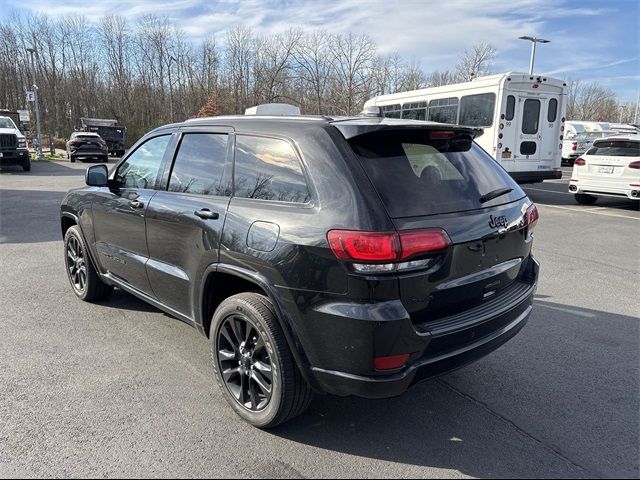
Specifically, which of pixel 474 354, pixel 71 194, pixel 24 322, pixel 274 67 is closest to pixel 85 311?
pixel 24 322

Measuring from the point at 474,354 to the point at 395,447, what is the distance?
0.69m

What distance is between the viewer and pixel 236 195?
3.04m

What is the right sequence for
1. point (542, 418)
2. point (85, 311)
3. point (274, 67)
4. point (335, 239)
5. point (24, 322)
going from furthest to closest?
point (274, 67) < point (85, 311) < point (24, 322) < point (542, 418) < point (335, 239)

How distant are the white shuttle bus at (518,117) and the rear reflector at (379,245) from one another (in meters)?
11.4

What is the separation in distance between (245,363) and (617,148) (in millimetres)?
11999

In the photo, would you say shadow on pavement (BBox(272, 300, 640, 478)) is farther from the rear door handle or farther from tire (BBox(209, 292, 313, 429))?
the rear door handle

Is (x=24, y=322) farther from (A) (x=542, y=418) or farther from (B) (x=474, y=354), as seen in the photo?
(A) (x=542, y=418)

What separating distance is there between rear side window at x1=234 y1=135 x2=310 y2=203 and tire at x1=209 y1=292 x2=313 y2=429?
24.2 inches

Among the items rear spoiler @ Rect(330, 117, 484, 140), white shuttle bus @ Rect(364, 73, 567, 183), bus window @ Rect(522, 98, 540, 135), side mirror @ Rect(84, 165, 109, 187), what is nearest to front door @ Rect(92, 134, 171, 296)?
side mirror @ Rect(84, 165, 109, 187)

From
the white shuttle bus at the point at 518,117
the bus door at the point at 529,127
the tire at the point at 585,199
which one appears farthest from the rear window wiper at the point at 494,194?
the tire at the point at 585,199

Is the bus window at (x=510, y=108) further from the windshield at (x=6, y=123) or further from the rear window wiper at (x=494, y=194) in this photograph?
the windshield at (x=6, y=123)

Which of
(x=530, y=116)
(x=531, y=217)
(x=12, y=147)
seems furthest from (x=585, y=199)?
(x=12, y=147)

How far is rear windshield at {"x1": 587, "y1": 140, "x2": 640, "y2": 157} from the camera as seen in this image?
37.3 feet

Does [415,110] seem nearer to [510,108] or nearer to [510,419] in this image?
[510,108]
